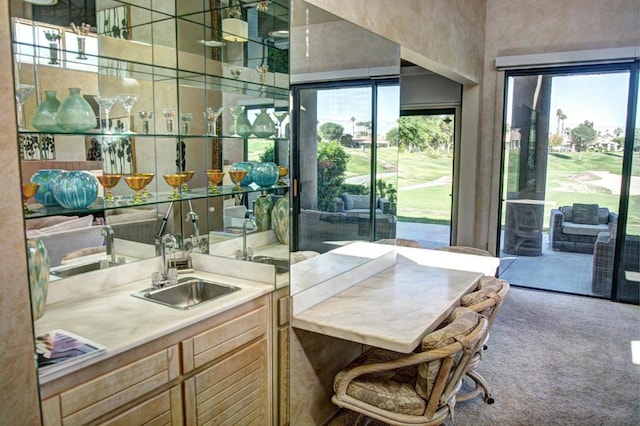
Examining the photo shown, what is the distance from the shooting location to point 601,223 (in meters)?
5.56

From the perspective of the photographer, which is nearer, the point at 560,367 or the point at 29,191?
the point at 29,191

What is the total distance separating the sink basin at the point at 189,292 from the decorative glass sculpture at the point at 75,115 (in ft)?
2.76

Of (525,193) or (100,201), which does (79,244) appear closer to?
(100,201)

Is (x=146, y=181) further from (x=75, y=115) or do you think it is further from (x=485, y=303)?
(x=485, y=303)

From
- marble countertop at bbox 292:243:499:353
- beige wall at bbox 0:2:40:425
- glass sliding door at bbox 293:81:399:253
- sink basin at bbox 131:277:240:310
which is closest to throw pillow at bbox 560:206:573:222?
marble countertop at bbox 292:243:499:353

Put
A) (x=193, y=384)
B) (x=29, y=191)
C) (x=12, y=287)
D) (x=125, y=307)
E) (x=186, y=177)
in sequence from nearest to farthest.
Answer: (x=12, y=287) < (x=29, y=191) < (x=193, y=384) < (x=125, y=307) < (x=186, y=177)

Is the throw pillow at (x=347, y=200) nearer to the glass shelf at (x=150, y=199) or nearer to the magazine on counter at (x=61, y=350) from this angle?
the glass shelf at (x=150, y=199)

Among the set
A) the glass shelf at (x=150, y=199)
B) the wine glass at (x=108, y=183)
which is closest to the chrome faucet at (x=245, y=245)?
the glass shelf at (x=150, y=199)

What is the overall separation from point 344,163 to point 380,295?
86cm

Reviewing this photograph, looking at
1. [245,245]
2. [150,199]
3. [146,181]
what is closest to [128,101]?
[146,181]

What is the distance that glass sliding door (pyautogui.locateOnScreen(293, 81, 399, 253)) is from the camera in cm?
269

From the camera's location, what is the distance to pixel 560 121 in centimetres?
563

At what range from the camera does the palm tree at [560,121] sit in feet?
18.4

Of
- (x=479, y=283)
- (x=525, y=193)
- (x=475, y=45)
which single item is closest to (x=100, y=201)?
(x=479, y=283)
